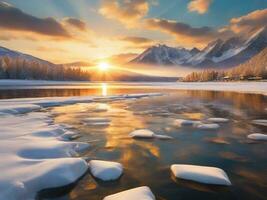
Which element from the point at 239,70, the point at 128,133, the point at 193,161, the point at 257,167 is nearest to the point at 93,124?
the point at 128,133

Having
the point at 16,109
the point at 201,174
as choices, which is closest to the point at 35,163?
the point at 201,174

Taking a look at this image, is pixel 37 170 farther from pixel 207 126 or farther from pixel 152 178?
pixel 207 126

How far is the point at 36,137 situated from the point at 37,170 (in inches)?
150

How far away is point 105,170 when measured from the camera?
21.8ft

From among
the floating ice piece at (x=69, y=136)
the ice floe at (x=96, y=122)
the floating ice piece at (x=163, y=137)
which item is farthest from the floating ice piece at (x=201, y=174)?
the ice floe at (x=96, y=122)

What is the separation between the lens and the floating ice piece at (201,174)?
6.16 m

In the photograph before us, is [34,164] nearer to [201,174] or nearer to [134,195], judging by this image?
[134,195]

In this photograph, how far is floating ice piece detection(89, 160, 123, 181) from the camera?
6445 millimetres

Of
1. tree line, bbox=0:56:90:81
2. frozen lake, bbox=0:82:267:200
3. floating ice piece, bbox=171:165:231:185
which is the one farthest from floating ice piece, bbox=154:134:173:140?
tree line, bbox=0:56:90:81

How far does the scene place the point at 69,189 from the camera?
5805 mm

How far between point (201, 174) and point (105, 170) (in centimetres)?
271

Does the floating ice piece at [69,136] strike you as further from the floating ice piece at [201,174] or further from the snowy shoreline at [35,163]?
the floating ice piece at [201,174]

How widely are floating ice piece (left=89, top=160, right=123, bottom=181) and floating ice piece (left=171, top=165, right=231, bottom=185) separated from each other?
166 centimetres

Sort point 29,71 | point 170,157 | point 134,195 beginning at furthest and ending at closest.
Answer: point 29,71, point 170,157, point 134,195
